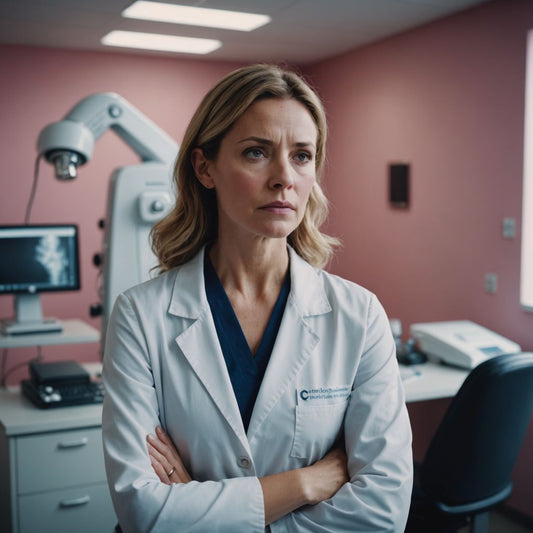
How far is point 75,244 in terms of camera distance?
3.14 m

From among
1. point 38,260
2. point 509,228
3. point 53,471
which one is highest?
point 509,228

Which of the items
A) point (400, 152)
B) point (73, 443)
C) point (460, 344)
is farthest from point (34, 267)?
point (400, 152)

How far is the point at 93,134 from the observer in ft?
8.16

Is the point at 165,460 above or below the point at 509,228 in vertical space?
below

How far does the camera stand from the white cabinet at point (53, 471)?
88.8 inches

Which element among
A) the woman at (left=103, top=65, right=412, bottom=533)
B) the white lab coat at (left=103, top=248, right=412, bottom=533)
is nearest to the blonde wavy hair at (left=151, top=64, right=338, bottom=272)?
the woman at (left=103, top=65, right=412, bottom=533)

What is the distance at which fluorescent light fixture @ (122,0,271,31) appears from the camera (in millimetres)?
3809

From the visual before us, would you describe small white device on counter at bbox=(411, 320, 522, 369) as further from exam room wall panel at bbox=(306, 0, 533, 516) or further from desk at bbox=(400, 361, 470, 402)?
exam room wall panel at bbox=(306, 0, 533, 516)

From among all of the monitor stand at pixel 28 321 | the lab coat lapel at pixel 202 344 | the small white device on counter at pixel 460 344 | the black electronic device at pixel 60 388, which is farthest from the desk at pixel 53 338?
the lab coat lapel at pixel 202 344

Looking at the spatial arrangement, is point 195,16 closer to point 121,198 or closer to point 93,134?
point 93,134

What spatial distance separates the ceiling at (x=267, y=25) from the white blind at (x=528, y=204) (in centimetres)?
56

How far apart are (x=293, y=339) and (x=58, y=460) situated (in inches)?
51.4

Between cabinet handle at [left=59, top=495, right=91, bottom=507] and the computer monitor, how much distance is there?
952 mm

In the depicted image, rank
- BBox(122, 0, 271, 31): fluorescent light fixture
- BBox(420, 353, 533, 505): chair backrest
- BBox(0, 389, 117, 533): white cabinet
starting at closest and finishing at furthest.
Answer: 1. BBox(420, 353, 533, 505): chair backrest
2. BBox(0, 389, 117, 533): white cabinet
3. BBox(122, 0, 271, 31): fluorescent light fixture
